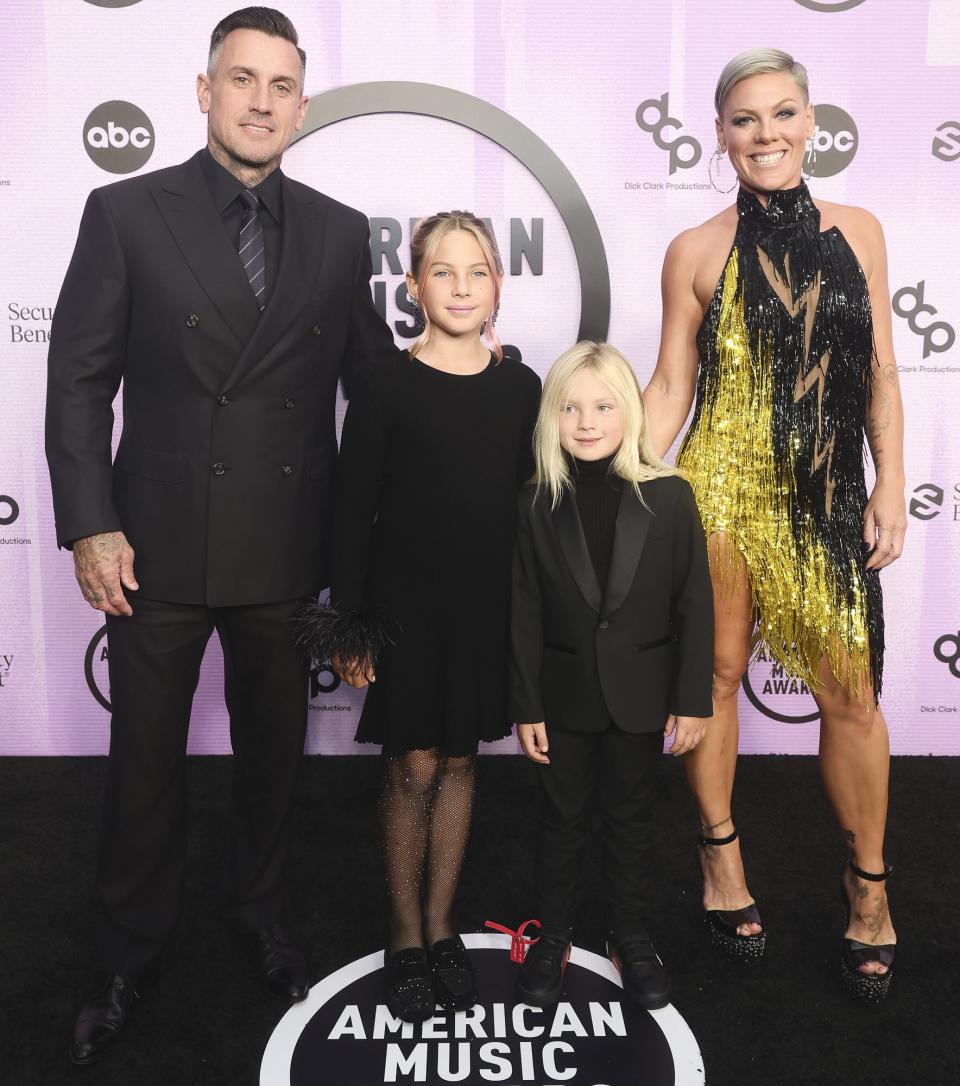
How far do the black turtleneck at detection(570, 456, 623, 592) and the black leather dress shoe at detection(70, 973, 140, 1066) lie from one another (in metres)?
1.32

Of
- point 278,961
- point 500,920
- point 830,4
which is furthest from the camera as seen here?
point 830,4

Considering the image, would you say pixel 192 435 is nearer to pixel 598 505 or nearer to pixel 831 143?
pixel 598 505

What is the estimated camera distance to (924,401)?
3.23m

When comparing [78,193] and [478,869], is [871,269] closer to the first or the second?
[478,869]

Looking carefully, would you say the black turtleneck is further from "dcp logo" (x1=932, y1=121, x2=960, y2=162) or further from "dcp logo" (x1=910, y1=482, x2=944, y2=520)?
"dcp logo" (x1=932, y1=121, x2=960, y2=162)

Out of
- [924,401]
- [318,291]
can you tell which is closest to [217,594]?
[318,291]

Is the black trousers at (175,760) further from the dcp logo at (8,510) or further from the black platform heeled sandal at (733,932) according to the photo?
the dcp logo at (8,510)

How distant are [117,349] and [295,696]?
83 cm

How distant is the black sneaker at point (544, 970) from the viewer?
2.01 meters

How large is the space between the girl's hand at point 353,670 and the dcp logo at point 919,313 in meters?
2.32

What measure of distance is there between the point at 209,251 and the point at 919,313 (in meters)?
2.43

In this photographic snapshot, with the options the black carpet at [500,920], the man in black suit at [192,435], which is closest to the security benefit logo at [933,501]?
the black carpet at [500,920]

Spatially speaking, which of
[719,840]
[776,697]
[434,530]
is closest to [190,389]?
[434,530]

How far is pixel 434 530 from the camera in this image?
1.91 meters
